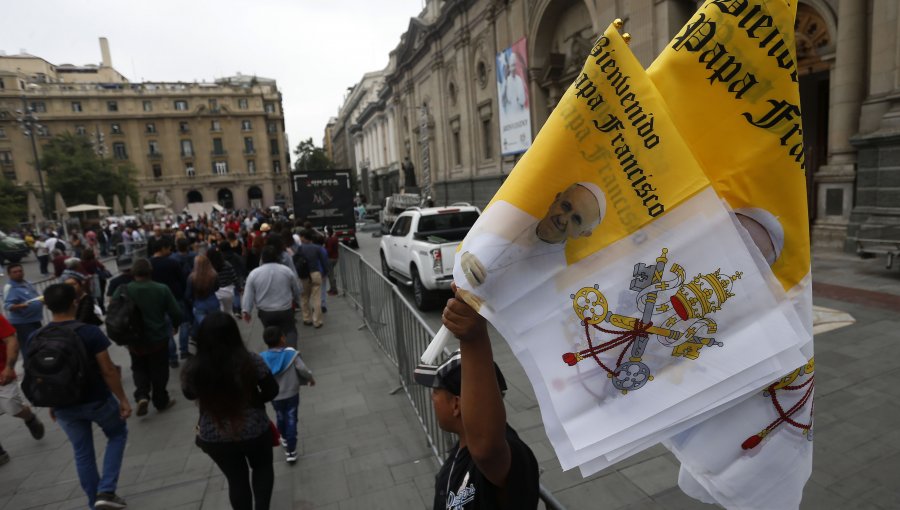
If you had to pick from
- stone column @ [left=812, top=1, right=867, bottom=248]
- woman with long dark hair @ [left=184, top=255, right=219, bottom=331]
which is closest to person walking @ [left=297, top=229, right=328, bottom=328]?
woman with long dark hair @ [left=184, top=255, right=219, bottom=331]

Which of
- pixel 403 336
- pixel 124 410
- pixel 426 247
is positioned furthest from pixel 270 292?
pixel 426 247

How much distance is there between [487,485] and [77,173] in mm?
57158

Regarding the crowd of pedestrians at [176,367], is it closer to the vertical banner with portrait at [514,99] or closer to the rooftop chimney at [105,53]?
the vertical banner with portrait at [514,99]

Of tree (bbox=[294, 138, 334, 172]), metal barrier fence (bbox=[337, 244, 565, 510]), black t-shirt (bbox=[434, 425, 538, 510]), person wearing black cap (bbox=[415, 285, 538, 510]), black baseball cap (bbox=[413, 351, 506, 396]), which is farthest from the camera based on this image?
tree (bbox=[294, 138, 334, 172])

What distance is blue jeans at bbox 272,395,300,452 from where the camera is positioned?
4.34 meters

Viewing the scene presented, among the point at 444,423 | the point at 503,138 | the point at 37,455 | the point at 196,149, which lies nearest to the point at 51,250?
the point at 37,455

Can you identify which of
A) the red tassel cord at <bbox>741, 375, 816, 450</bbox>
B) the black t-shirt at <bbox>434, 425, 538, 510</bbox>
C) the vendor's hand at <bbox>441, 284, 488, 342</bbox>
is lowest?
the black t-shirt at <bbox>434, 425, 538, 510</bbox>

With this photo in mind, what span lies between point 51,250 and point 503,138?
19945 millimetres

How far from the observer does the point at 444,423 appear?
6.06 feet

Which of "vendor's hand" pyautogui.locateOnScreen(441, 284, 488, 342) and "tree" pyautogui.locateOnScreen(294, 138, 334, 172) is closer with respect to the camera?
"vendor's hand" pyautogui.locateOnScreen(441, 284, 488, 342)

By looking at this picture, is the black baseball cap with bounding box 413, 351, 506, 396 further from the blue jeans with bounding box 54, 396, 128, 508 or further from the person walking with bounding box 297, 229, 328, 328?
the person walking with bounding box 297, 229, 328, 328

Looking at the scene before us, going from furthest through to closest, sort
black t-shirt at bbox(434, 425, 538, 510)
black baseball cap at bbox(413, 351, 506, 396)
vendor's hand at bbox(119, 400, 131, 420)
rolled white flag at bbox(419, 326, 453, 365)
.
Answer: vendor's hand at bbox(119, 400, 131, 420) < black baseball cap at bbox(413, 351, 506, 396) < black t-shirt at bbox(434, 425, 538, 510) < rolled white flag at bbox(419, 326, 453, 365)

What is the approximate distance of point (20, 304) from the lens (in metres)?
6.27

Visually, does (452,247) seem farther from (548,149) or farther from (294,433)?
(548,149)
